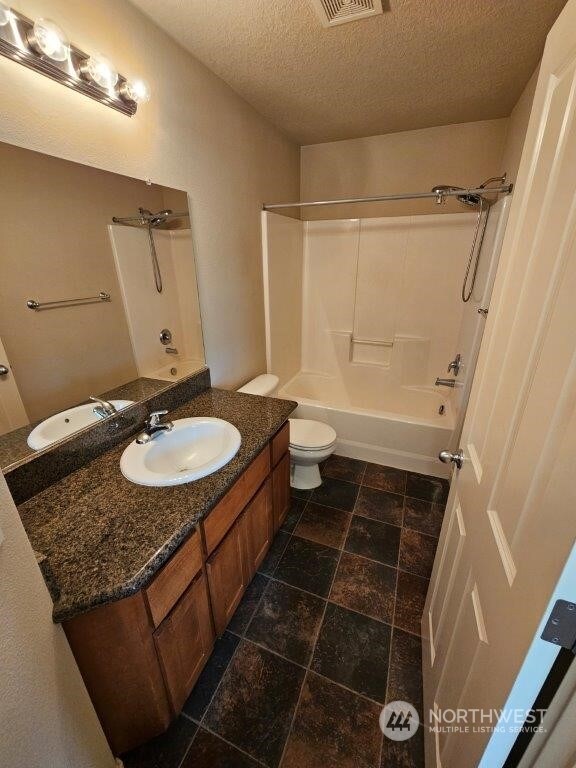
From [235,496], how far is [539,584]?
3.21 feet

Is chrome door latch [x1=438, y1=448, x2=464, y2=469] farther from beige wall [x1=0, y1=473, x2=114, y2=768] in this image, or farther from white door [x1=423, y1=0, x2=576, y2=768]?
beige wall [x1=0, y1=473, x2=114, y2=768]

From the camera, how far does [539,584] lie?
48cm

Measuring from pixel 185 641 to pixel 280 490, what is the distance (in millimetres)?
813

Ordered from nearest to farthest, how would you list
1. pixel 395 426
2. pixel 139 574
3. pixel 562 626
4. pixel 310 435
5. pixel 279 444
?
pixel 562 626, pixel 139 574, pixel 279 444, pixel 310 435, pixel 395 426

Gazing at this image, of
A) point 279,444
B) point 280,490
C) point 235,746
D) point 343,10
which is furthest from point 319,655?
point 343,10

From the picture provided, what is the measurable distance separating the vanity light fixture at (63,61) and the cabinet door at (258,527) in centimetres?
163

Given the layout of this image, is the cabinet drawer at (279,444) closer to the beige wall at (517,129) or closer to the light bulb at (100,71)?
the light bulb at (100,71)

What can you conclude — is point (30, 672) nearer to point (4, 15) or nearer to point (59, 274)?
point (59, 274)

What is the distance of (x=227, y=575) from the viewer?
126 centimetres

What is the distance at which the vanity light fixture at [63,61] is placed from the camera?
835 mm

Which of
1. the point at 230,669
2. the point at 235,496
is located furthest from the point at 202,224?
the point at 230,669

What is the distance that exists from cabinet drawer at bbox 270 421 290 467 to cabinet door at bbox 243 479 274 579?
0.41ft

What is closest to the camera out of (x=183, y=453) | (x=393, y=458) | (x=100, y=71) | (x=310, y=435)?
(x=100, y=71)

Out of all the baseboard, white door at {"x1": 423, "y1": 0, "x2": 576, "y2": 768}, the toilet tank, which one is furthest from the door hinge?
the baseboard
